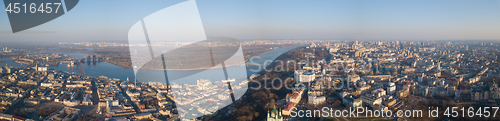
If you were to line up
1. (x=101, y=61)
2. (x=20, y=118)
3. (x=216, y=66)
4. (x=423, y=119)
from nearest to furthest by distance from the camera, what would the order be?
(x=423, y=119), (x=20, y=118), (x=216, y=66), (x=101, y=61)

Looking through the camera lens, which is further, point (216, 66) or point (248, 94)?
point (216, 66)

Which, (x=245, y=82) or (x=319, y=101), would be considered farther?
(x=245, y=82)

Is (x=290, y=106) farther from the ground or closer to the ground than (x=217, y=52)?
closer to the ground

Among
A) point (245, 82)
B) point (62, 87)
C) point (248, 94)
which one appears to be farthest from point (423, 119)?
point (62, 87)

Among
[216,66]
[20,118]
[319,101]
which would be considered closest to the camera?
[20,118]

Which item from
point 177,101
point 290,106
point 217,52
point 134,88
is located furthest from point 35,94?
point 217,52

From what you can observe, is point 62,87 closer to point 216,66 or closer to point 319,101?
point 216,66

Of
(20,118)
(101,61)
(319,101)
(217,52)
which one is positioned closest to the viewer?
(20,118)

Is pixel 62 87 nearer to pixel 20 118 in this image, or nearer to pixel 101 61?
pixel 20 118

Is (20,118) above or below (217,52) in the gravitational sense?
below
